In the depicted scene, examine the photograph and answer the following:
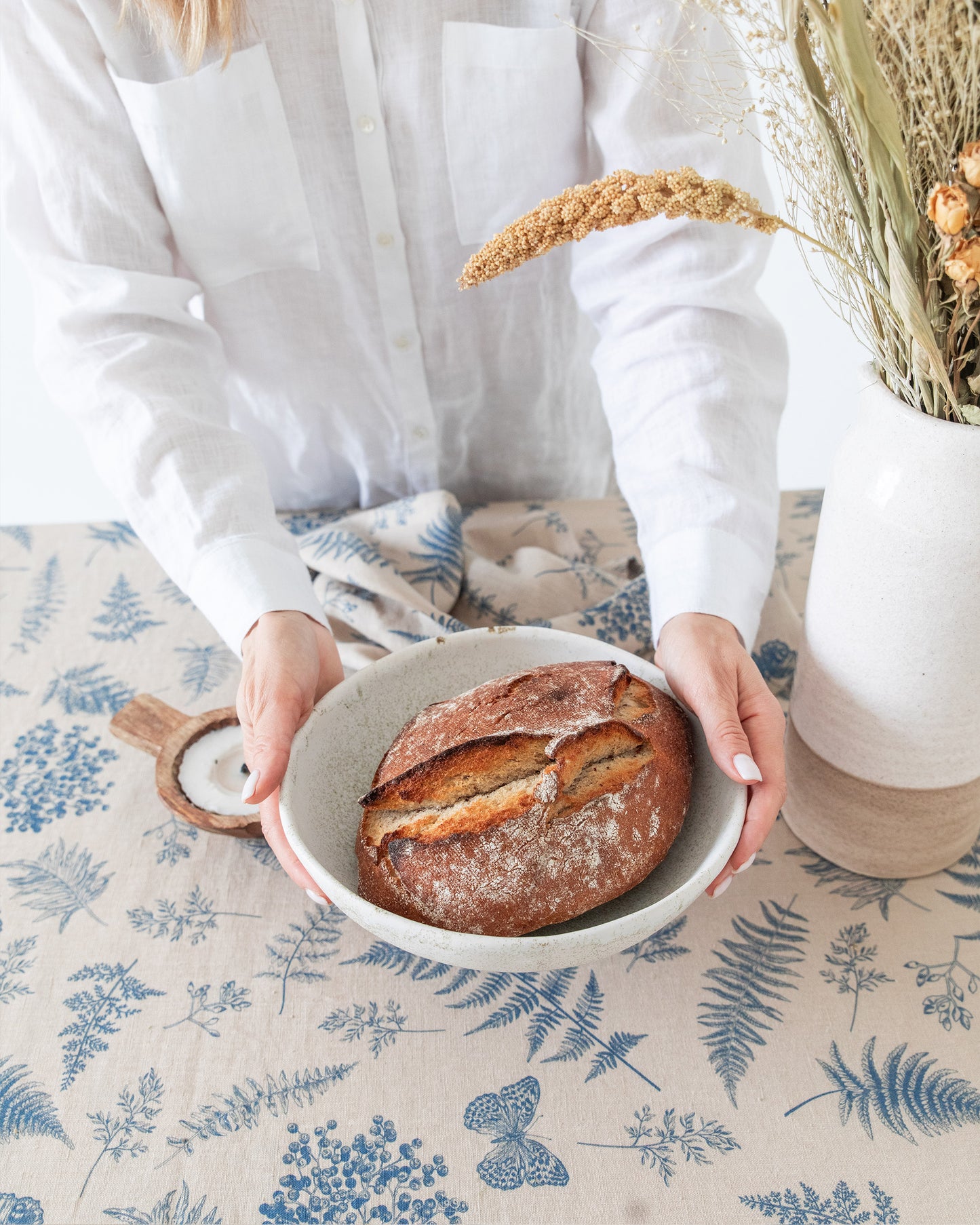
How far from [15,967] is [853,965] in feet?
2.40

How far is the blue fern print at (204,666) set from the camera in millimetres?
1063

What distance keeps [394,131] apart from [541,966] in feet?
3.06

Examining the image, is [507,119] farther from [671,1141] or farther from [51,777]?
[671,1141]

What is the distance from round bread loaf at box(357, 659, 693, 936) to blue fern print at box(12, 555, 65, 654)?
2.00 feet

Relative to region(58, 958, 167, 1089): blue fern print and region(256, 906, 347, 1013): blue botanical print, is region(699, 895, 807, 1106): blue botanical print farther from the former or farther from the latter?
region(58, 958, 167, 1089): blue fern print

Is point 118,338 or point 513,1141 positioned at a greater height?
point 118,338

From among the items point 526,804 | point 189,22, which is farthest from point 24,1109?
point 189,22

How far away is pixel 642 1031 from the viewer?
74 cm

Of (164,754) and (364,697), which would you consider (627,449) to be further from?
(164,754)

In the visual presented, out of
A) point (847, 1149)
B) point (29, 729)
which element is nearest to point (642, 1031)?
point (847, 1149)

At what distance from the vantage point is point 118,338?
39.5 inches

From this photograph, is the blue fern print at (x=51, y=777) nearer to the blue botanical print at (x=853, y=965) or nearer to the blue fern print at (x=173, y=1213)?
the blue fern print at (x=173, y=1213)

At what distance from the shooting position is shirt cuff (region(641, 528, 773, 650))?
892mm

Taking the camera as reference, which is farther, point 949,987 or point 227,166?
point 227,166
